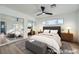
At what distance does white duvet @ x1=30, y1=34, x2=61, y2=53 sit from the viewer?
1.52 meters

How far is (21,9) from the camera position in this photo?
151cm

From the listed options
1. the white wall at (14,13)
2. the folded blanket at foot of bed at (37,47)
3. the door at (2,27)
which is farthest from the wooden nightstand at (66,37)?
the door at (2,27)

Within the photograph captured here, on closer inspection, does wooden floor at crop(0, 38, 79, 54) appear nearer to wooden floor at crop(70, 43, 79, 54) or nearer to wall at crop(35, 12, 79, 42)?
wooden floor at crop(70, 43, 79, 54)

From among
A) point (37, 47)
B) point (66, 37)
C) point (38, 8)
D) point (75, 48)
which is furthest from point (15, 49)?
point (75, 48)

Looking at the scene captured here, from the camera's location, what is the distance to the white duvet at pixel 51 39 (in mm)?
1516

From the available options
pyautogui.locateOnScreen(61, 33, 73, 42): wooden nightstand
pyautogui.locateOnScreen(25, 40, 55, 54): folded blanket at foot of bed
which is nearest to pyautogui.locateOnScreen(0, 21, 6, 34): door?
pyautogui.locateOnScreen(25, 40, 55, 54): folded blanket at foot of bed

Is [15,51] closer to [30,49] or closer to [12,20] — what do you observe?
[30,49]

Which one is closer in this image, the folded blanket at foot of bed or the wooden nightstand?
the folded blanket at foot of bed

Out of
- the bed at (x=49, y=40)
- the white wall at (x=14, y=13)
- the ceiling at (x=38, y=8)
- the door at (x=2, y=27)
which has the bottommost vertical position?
the bed at (x=49, y=40)

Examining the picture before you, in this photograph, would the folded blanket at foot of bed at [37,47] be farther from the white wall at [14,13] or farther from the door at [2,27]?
the door at [2,27]

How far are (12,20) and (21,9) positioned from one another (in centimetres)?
30

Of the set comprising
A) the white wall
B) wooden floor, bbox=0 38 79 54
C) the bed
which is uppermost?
the white wall

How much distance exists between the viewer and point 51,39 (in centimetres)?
157

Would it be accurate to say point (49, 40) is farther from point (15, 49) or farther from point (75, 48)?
point (15, 49)
